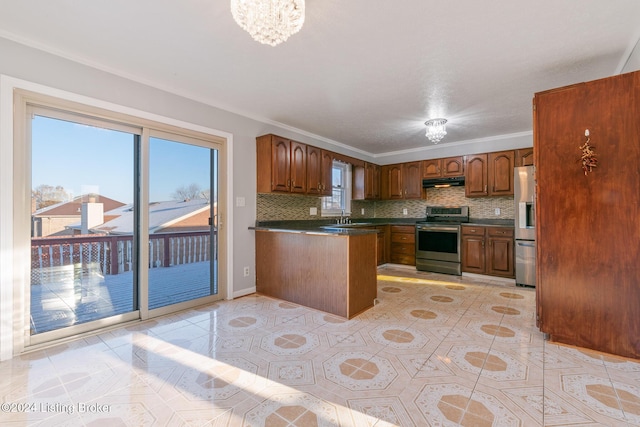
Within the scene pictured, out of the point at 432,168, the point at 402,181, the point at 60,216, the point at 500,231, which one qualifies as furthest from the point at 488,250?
the point at 60,216

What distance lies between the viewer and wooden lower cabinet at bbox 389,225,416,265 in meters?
5.39

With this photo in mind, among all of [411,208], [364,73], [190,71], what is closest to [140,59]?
[190,71]

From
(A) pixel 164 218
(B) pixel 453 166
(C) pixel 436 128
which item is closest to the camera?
(A) pixel 164 218

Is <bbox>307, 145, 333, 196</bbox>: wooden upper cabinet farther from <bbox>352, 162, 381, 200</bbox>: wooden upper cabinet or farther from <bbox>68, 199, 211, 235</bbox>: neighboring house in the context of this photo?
<bbox>68, 199, 211, 235</bbox>: neighboring house

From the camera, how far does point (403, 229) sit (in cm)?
552

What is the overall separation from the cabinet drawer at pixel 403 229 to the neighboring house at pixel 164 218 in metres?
3.53

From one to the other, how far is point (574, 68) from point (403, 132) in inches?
86.8

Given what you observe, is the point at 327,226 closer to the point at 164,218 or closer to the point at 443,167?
the point at 164,218

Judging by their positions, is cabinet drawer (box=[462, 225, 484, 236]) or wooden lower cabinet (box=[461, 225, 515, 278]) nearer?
wooden lower cabinet (box=[461, 225, 515, 278])

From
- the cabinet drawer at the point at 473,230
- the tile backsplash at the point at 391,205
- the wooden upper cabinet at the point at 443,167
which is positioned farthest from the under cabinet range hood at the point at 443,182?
the cabinet drawer at the point at 473,230

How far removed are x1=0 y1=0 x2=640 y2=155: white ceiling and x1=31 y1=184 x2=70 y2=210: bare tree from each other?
108 cm

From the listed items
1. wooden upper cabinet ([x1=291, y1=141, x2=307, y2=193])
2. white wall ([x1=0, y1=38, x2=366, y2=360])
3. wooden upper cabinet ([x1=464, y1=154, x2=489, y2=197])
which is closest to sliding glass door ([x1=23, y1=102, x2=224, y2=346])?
white wall ([x1=0, y1=38, x2=366, y2=360])

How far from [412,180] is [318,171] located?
2.18 metres

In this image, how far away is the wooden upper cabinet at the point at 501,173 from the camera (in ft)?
14.9
